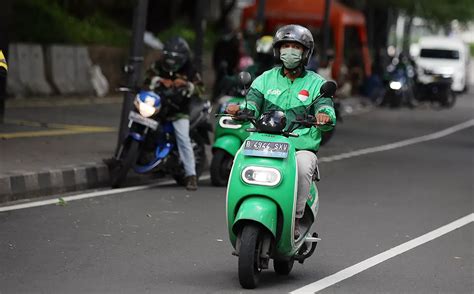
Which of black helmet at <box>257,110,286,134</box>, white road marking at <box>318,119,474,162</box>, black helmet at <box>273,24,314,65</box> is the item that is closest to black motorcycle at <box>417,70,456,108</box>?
white road marking at <box>318,119,474,162</box>

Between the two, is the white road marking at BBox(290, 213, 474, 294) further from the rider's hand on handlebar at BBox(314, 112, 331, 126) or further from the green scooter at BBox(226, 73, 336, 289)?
the rider's hand on handlebar at BBox(314, 112, 331, 126)

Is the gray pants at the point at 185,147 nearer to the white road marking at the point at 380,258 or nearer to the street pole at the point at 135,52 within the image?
the street pole at the point at 135,52

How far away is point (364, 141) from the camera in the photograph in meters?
23.6

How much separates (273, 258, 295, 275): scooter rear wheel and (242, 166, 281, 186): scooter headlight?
0.71 m

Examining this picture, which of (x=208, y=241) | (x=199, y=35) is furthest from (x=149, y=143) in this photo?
(x=199, y=35)

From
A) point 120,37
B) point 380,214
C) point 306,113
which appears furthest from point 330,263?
point 120,37

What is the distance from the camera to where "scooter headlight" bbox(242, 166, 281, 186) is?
26.9ft

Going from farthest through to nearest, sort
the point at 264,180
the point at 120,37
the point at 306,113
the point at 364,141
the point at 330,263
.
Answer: the point at 120,37, the point at 364,141, the point at 330,263, the point at 306,113, the point at 264,180

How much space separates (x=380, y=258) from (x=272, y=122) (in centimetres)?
209

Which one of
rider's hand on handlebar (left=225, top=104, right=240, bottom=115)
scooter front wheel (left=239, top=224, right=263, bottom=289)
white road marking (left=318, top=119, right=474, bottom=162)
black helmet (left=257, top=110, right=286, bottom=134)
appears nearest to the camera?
scooter front wheel (left=239, top=224, right=263, bottom=289)

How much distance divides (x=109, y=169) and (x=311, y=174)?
6103 millimetres

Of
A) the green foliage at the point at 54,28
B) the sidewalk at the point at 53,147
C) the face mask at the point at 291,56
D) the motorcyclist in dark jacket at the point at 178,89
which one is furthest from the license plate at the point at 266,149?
the green foliage at the point at 54,28

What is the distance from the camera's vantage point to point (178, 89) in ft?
46.4

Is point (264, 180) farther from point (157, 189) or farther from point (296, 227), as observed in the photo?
point (157, 189)
